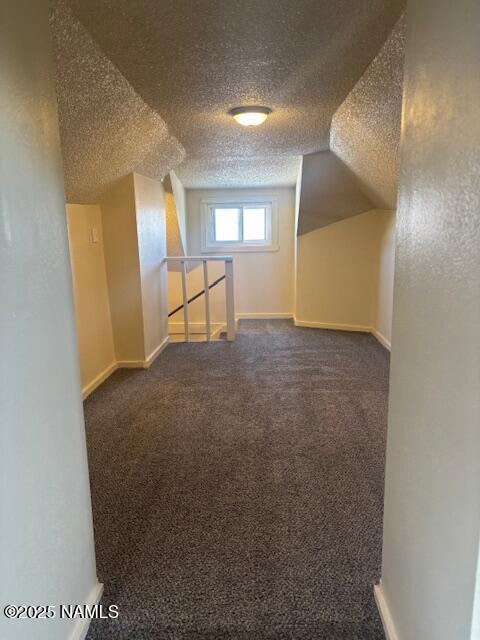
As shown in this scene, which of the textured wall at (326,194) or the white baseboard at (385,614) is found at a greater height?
the textured wall at (326,194)

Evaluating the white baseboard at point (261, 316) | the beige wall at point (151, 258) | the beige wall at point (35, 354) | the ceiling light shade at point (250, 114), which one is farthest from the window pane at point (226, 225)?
the beige wall at point (35, 354)

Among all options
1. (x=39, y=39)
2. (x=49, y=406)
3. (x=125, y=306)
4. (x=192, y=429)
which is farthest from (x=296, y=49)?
(x=125, y=306)

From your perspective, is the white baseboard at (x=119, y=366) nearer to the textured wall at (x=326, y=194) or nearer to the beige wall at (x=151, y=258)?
the beige wall at (x=151, y=258)

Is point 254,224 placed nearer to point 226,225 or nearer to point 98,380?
point 226,225

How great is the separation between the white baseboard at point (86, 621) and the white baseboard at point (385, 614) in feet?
2.93

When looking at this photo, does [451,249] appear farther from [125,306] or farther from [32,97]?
[125,306]

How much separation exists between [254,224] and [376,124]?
3497 mm

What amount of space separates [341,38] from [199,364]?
9.00ft

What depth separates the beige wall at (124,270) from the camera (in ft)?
11.7

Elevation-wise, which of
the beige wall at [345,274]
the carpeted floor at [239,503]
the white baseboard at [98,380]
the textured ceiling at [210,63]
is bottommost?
the carpeted floor at [239,503]

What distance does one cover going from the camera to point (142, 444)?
2.43 meters

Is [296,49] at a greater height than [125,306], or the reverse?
[296,49]

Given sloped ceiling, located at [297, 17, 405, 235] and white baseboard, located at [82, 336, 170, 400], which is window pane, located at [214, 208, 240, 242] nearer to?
sloped ceiling, located at [297, 17, 405, 235]

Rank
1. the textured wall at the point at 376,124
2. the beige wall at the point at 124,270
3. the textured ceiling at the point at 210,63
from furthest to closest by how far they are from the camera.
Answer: the beige wall at the point at 124,270, the textured wall at the point at 376,124, the textured ceiling at the point at 210,63
